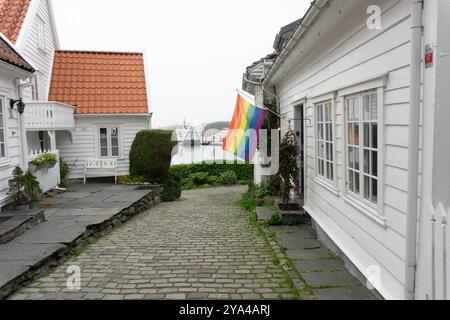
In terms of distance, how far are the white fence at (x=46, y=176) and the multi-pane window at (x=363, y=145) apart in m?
8.90

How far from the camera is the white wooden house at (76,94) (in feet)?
43.8

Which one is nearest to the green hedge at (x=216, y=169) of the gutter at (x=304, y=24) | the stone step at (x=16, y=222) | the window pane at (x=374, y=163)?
the gutter at (x=304, y=24)

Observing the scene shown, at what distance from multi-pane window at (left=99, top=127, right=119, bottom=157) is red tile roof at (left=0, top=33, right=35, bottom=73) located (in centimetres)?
631

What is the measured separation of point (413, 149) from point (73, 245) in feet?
17.6

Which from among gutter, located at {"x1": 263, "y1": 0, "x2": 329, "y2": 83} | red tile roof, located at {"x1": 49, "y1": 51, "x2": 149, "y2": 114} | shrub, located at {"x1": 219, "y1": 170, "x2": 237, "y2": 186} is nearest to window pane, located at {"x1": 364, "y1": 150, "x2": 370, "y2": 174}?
gutter, located at {"x1": 263, "y1": 0, "x2": 329, "y2": 83}

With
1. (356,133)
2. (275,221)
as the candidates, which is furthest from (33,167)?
(356,133)

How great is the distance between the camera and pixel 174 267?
543 cm

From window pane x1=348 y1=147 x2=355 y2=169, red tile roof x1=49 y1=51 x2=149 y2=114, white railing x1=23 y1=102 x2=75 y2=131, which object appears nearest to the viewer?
window pane x1=348 y1=147 x2=355 y2=169

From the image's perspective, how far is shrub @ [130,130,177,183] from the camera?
13.8m

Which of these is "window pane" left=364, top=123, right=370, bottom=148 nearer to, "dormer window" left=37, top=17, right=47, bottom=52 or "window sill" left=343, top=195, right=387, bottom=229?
"window sill" left=343, top=195, right=387, bottom=229

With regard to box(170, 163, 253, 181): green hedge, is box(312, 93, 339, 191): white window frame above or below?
above

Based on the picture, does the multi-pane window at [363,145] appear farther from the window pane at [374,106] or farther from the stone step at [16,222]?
the stone step at [16,222]

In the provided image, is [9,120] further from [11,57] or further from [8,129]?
[11,57]
